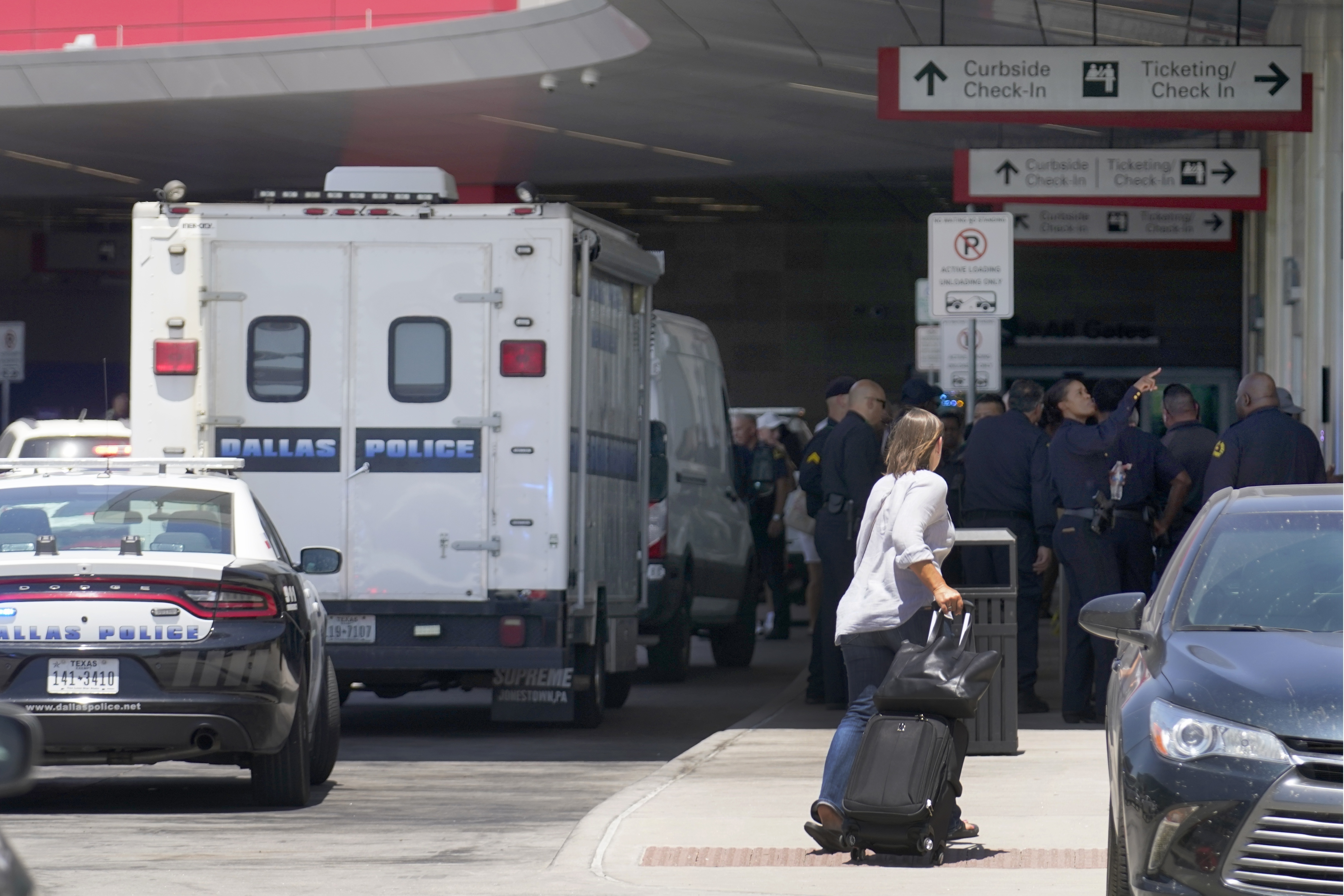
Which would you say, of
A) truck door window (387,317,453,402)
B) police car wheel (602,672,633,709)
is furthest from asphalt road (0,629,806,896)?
truck door window (387,317,453,402)

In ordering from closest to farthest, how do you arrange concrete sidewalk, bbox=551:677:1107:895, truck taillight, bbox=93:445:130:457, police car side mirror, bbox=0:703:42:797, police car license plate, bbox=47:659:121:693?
police car side mirror, bbox=0:703:42:797 → concrete sidewalk, bbox=551:677:1107:895 → police car license plate, bbox=47:659:121:693 → truck taillight, bbox=93:445:130:457

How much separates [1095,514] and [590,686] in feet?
10.2

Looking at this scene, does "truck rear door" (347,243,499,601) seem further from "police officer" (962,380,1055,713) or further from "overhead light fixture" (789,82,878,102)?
"overhead light fixture" (789,82,878,102)

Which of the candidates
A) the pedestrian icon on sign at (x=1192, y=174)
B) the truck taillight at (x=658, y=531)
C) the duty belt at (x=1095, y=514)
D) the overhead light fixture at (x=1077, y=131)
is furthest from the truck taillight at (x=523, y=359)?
the overhead light fixture at (x=1077, y=131)

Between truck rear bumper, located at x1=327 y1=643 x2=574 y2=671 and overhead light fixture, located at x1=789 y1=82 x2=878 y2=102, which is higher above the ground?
overhead light fixture, located at x1=789 y1=82 x2=878 y2=102

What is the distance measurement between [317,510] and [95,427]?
17.5 ft

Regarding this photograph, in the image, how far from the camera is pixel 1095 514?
11.2 meters

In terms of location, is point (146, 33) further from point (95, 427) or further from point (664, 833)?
point (664, 833)

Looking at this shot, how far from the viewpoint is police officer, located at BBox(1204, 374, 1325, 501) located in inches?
439

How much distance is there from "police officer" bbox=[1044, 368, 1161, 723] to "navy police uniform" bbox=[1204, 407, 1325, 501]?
53cm

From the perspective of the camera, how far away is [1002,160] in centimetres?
1619

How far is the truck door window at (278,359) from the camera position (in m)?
11.5

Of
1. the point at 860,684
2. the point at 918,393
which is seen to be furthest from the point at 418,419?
the point at 860,684

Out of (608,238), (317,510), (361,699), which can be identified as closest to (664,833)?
(317,510)
